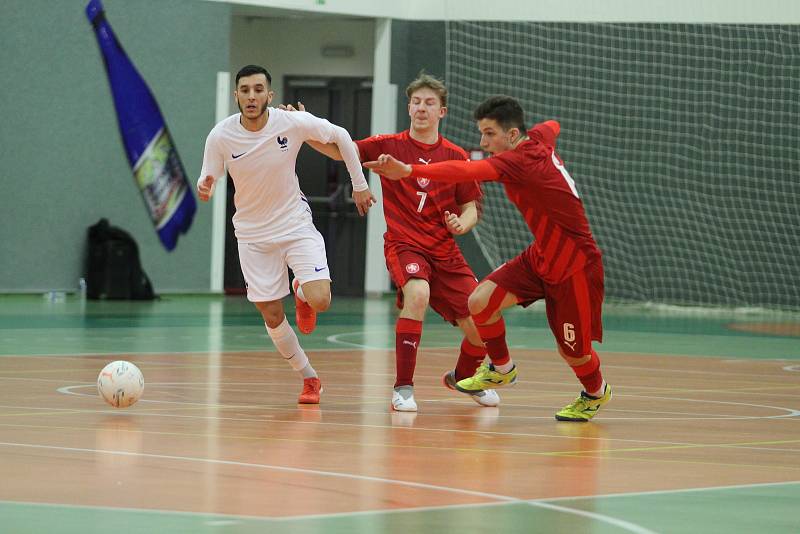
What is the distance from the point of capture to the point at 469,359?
8.73 metres

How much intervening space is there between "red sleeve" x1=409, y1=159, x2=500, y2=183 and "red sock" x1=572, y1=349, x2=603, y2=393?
1192 mm

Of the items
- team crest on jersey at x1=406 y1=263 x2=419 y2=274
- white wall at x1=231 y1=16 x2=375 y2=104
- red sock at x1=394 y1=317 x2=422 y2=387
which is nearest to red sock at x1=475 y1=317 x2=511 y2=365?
red sock at x1=394 y1=317 x2=422 y2=387

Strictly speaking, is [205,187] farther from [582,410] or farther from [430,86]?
[582,410]

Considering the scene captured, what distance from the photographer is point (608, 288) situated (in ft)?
68.1

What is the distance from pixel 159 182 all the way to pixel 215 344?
732 centimetres

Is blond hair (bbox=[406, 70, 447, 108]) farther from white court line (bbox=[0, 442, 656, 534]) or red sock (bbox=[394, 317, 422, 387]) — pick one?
white court line (bbox=[0, 442, 656, 534])

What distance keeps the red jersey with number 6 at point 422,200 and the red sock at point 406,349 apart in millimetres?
518

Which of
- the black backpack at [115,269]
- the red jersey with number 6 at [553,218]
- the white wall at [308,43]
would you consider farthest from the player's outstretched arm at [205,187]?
the white wall at [308,43]

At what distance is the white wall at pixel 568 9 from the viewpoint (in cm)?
1984

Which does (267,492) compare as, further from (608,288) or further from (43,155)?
(608,288)

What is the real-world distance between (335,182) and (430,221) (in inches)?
546

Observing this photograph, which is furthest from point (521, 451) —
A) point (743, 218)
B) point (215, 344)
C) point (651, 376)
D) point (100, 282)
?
point (743, 218)

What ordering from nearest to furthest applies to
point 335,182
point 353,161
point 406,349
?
point 406,349
point 353,161
point 335,182

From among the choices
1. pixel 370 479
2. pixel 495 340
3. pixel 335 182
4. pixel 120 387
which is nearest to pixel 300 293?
pixel 495 340
